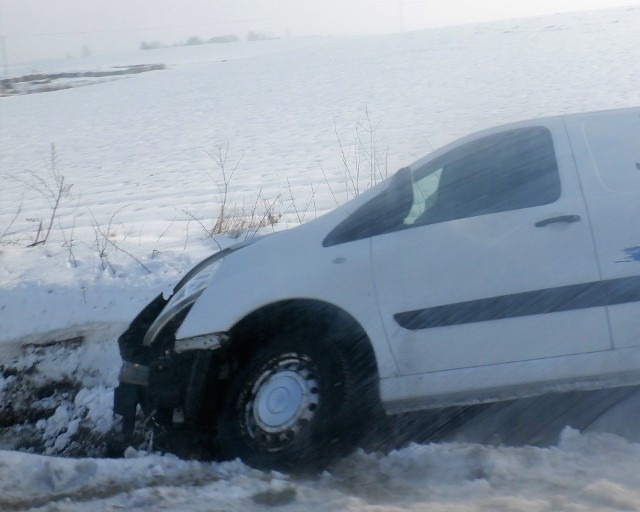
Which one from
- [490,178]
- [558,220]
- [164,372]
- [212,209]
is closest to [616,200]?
[558,220]

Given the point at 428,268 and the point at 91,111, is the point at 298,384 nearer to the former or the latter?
the point at 428,268

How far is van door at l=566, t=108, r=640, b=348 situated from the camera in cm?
429

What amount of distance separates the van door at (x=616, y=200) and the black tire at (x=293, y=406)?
139 centimetres

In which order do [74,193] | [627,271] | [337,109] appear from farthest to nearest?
[337,109], [74,193], [627,271]

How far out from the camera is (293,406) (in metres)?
4.62

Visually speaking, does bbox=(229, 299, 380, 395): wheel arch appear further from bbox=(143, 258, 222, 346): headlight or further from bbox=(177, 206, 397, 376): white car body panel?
bbox=(143, 258, 222, 346): headlight

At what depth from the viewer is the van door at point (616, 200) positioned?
4.29 metres

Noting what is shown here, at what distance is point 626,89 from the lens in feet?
62.5

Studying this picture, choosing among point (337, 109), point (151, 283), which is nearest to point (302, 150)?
point (337, 109)

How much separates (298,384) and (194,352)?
2.13ft

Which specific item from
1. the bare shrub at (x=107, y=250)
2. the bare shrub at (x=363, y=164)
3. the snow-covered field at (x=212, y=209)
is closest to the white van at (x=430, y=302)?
the snow-covered field at (x=212, y=209)

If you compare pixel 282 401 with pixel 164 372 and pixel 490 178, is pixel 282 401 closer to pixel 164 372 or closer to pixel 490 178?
pixel 164 372

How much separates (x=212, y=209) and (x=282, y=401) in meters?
7.13

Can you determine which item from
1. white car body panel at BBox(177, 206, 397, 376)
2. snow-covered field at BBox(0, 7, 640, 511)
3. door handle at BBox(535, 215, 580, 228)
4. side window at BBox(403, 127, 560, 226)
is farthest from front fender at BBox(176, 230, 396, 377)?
door handle at BBox(535, 215, 580, 228)
